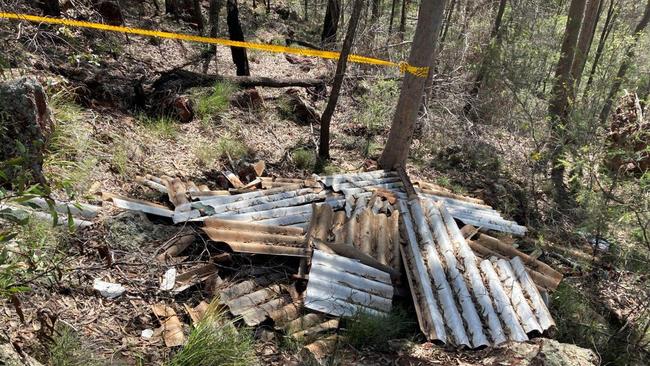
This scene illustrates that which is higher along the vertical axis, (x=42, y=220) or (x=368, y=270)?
(x=42, y=220)

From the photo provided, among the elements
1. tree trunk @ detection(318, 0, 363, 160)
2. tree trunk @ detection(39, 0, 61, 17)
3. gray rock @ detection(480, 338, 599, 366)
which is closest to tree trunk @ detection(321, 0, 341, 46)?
tree trunk @ detection(318, 0, 363, 160)

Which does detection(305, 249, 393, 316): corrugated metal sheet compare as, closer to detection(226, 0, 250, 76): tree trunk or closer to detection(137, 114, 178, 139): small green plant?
detection(137, 114, 178, 139): small green plant

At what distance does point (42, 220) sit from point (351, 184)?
355 cm

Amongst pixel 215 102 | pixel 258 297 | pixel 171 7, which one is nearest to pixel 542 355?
pixel 258 297

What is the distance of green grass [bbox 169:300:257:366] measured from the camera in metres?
2.83

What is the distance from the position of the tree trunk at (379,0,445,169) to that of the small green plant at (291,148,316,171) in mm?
1156

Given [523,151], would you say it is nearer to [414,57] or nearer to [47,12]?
[414,57]

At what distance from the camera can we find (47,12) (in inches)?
306

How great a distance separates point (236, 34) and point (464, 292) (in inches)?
271

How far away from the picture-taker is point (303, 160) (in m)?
7.30

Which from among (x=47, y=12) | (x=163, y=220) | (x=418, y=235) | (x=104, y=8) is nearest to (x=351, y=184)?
(x=418, y=235)

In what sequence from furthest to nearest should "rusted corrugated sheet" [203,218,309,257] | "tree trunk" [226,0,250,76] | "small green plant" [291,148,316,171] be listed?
1. "tree trunk" [226,0,250,76]
2. "small green plant" [291,148,316,171]
3. "rusted corrugated sheet" [203,218,309,257]

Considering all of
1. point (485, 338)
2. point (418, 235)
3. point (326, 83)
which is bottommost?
point (485, 338)

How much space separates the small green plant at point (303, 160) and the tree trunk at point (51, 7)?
16.0ft
